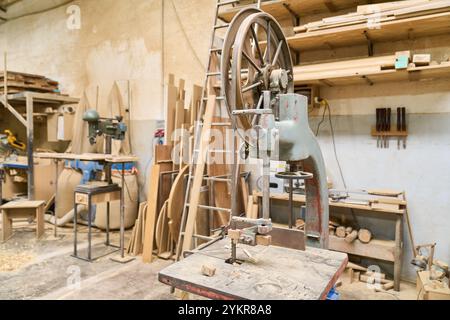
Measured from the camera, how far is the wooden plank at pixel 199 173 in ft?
9.77

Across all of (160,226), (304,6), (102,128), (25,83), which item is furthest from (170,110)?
(25,83)

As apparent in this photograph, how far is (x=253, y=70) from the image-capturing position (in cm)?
156

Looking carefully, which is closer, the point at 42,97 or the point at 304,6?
the point at 304,6

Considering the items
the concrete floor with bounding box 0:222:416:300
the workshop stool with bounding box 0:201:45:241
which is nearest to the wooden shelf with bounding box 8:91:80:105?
the workshop stool with bounding box 0:201:45:241

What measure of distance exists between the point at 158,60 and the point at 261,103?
3180 millimetres

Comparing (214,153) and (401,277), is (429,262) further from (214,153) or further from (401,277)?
(214,153)

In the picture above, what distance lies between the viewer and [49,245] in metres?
3.68

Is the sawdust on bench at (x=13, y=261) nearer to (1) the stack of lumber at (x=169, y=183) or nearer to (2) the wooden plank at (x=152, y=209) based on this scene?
(1) the stack of lumber at (x=169, y=183)

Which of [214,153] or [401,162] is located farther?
[214,153]

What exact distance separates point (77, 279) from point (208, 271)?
213 cm

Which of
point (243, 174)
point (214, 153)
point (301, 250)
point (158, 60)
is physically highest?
point (158, 60)

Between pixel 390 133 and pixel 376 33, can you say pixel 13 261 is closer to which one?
pixel 390 133

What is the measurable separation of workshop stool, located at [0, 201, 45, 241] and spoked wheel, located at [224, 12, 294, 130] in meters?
3.47

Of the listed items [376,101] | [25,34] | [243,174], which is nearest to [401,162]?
[376,101]
